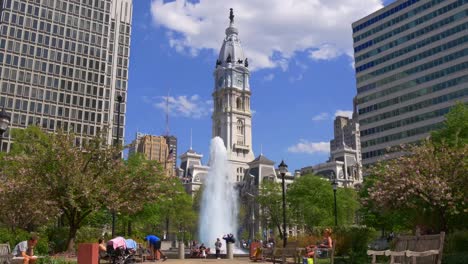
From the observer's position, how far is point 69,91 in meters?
97.3

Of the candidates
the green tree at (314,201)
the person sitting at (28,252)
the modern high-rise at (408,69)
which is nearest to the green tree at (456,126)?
the green tree at (314,201)

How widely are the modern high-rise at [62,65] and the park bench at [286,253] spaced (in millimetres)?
63384

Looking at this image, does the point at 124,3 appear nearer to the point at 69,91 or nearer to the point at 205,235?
the point at 69,91

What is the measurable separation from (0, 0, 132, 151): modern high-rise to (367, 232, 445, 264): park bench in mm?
80182

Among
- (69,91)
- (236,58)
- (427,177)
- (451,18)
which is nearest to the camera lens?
(427,177)

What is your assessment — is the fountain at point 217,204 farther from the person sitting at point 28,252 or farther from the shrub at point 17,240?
the person sitting at point 28,252

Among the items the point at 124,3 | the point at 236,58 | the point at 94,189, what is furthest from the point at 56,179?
the point at 236,58

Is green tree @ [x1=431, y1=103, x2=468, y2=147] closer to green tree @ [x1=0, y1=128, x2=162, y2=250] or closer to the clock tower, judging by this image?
green tree @ [x1=0, y1=128, x2=162, y2=250]

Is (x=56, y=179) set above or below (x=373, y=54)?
below

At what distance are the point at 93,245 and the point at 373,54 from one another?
9431 centimetres

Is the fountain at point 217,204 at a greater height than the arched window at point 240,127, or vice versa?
the arched window at point 240,127

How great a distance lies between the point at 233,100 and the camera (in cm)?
18638

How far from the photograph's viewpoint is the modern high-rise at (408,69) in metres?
87.2

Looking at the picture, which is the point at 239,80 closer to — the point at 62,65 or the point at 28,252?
the point at 62,65
